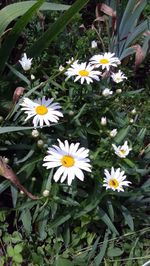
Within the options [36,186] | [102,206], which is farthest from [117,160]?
[36,186]

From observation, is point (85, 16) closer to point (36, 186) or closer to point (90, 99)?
point (90, 99)

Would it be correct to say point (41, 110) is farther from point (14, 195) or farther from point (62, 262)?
point (62, 262)

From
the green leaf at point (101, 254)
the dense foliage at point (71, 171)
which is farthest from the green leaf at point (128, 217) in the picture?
the green leaf at point (101, 254)

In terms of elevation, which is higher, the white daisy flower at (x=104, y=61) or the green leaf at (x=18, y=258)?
the white daisy flower at (x=104, y=61)

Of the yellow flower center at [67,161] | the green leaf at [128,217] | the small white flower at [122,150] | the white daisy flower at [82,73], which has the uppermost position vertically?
the white daisy flower at [82,73]

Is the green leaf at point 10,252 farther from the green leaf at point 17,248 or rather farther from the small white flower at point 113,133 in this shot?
the small white flower at point 113,133

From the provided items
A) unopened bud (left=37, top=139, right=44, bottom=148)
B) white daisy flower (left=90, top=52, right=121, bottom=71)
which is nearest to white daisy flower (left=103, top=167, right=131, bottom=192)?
unopened bud (left=37, top=139, right=44, bottom=148)

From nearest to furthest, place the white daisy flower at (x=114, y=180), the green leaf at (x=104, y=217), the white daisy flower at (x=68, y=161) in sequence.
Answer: the white daisy flower at (x=68, y=161) < the white daisy flower at (x=114, y=180) < the green leaf at (x=104, y=217)
